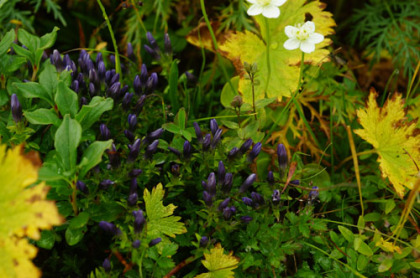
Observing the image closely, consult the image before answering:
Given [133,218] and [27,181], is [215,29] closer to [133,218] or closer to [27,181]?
[133,218]

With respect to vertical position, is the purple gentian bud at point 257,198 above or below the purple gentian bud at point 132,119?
below

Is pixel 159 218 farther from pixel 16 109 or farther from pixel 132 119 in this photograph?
pixel 16 109

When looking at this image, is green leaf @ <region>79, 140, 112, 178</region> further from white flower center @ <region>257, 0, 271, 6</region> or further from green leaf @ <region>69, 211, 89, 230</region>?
white flower center @ <region>257, 0, 271, 6</region>

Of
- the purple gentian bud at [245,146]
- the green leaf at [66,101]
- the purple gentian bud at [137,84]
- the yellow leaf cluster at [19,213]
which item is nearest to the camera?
the yellow leaf cluster at [19,213]

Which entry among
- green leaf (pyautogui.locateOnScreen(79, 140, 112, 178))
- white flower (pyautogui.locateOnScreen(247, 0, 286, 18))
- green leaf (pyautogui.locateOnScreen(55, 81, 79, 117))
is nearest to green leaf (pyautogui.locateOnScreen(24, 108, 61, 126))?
green leaf (pyautogui.locateOnScreen(55, 81, 79, 117))

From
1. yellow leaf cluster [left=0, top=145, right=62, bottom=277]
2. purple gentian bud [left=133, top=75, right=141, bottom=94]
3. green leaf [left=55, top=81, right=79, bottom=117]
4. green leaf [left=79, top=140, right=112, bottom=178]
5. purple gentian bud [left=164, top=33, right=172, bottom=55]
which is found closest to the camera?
yellow leaf cluster [left=0, top=145, right=62, bottom=277]

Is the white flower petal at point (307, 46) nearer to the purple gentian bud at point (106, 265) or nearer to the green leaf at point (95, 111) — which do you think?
the green leaf at point (95, 111)

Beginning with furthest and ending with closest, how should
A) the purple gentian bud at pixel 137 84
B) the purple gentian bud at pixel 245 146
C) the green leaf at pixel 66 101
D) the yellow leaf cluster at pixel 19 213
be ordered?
the purple gentian bud at pixel 137 84 < the purple gentian bud at pixel 245 146 < the green leaf at pixel 66 101 < the yellow leaf cluster at pixel 19 213

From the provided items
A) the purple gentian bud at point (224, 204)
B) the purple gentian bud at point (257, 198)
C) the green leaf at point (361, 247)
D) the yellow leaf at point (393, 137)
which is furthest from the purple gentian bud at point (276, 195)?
the yellow leaf at point (393, 137)
